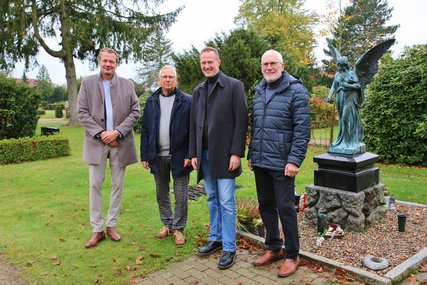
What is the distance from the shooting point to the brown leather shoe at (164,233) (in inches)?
169

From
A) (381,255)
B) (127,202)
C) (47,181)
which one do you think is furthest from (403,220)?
(47,181)

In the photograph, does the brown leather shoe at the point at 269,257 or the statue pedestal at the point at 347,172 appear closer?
the brown leather shoe at the point at 269,257

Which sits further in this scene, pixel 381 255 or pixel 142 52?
pixel 142 52

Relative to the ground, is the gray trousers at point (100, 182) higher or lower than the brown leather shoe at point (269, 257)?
higher

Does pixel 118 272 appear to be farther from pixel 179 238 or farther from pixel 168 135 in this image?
pixel 168 135

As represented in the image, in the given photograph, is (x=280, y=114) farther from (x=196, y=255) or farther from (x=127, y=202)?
(x=127, y=202)

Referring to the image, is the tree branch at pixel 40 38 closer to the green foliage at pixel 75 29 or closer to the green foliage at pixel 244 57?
the green foliage at pixel 75 29

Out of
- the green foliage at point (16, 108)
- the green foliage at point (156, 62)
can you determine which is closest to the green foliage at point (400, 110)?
the green foliage at point (16, 108)

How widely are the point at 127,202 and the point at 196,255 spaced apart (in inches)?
96.1

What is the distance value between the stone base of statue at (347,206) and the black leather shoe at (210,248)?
141 cm

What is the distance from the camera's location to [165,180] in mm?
4164

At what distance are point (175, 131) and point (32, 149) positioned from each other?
8.13 meters

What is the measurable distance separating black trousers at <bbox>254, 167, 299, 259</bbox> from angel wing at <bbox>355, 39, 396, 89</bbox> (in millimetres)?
2377

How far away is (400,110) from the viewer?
30.7ft
